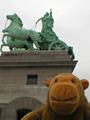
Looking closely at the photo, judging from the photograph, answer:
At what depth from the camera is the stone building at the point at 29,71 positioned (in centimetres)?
998

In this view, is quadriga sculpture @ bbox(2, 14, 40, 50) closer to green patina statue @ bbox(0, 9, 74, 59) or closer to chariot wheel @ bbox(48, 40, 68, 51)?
green patina statue @ bbox(0, 9, 74, 59)

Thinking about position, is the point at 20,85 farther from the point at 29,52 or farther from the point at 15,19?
the point at 15,19

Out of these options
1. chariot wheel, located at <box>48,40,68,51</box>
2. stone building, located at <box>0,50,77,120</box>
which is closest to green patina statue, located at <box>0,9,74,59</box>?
chariot wheel, located at <box>48,40,68,51</box>

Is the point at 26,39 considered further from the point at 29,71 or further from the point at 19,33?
the point at 29,71

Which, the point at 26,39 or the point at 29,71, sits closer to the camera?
the point at 29,71

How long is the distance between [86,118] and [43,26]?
476 inches

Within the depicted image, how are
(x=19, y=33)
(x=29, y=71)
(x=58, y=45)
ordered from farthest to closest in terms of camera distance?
(x=58, y=45) < (x=19, y=33) < (x=29, y=71)

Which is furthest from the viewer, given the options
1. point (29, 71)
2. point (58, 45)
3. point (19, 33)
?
point (58, 45)

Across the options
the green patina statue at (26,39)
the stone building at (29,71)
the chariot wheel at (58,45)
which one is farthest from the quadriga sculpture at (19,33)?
the stone building at (29,71)

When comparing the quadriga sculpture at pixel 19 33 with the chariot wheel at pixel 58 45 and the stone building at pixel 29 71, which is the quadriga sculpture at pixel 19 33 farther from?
the stone building at pixel 29 71

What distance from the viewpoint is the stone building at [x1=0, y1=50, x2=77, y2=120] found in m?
9.98

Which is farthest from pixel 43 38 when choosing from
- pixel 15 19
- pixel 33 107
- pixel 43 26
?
pixel 33 107

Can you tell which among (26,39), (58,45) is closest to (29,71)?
(26,39)

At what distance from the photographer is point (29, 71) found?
35.6 ft
